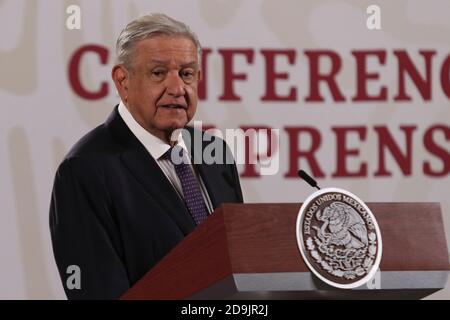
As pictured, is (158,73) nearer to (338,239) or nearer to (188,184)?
(188,184)

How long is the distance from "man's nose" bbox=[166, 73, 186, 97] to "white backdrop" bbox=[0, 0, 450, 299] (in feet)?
2.63

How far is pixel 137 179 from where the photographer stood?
223 centimetres

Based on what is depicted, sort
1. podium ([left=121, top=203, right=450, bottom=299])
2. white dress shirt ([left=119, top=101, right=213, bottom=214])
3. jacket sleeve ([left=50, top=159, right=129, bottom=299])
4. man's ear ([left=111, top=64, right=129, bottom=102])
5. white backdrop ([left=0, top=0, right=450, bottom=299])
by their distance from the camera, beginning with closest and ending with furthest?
podium ([left=121, top=203, right=450, bottom=299]) < jacket sleeve ([left=50, top=159, right=129, bottom=299]) < white dress shirt ([left=119, top=101, right=213, bottom=214]) < man's ear ([left=111, top=64, right=129, bottom=102]) < white backdrop ([left=0, top=0, right=450, bottom=299])

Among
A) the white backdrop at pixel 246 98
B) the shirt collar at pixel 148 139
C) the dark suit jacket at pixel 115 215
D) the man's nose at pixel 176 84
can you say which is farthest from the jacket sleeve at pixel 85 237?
the white backdrop at pixel 246 98

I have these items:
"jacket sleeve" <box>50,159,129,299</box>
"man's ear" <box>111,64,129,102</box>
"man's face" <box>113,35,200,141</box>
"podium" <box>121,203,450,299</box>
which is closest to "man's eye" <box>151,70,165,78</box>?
"man's face" <box>113,35,200,141</box>

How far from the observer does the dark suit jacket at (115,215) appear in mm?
2127

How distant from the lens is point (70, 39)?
10.2 feet

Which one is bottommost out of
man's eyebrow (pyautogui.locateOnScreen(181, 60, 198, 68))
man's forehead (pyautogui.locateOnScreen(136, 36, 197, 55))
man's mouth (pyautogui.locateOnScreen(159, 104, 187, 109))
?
man's mouth (pyautogui.locateOnScreen(159, 104, 187, 109))

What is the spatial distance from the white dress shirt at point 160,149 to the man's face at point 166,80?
2cm

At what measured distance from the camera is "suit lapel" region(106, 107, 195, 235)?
2155mm

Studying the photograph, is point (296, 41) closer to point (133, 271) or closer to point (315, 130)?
point (315, 130)

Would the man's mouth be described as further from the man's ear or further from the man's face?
the man's ear
